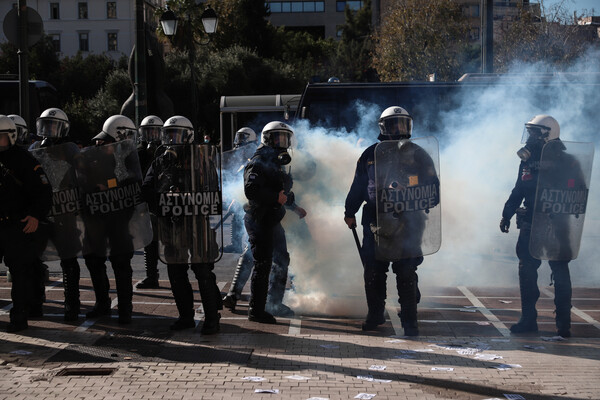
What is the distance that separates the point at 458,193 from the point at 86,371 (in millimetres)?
6014

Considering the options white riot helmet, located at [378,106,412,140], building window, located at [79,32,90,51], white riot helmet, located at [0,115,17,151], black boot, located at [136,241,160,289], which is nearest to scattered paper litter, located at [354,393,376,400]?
white riot helmet, located at [378,106,412,140]

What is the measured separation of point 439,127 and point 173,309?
22.3 ft

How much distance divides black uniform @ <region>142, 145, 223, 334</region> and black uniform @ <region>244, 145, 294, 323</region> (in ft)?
1.44

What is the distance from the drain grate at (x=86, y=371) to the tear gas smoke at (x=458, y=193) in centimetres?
262

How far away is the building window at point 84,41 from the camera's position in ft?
226

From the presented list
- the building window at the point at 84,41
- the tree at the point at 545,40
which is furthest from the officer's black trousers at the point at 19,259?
the building window at the point at 84,41

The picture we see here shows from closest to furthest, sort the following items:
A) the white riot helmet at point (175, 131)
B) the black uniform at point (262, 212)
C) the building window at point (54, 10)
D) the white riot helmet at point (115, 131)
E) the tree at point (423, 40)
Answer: the white riot helmet at point (175, 131), the black uniform at point (262, 212), the white riot helmet at point (115, 131), the tree at point (423, 40), the building window at point (54, 10)

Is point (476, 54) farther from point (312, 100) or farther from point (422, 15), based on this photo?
point (312, 100)

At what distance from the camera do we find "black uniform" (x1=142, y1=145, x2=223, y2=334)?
258 inches

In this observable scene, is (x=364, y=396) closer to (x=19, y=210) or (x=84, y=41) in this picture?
(x=19, y=210)

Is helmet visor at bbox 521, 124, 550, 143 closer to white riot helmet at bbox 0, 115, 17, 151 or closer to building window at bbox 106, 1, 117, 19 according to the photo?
white riot helmet at bbox 0, 115, 17, 151

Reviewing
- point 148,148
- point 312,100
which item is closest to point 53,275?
point 148,148

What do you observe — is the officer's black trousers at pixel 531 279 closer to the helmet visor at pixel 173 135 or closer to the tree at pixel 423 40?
the helmet visor at pixel 173 135

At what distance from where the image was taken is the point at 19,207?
6602 millimetres
